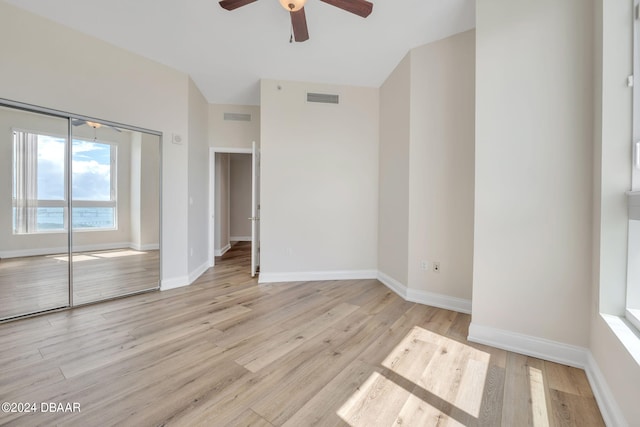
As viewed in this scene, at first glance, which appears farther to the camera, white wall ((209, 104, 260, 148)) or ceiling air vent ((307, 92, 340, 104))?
white wall ((209, 104, 260, 148))

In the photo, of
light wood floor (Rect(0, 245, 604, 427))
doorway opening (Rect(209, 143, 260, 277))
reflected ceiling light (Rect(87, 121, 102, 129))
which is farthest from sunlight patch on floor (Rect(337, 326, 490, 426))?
reflected ceiling light (Rect(87, 121, 102, 129))

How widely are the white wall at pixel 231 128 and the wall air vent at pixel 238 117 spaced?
0.16 feet

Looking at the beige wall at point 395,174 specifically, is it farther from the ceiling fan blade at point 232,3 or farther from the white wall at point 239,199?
the white wall at point 239,199

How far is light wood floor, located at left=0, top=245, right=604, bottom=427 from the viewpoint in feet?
4.23

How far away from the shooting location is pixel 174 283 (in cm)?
338

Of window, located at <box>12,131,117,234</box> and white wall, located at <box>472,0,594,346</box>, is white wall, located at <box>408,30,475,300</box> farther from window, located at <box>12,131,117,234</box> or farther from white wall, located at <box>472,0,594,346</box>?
window, located at <box>12,131,117,234</box>

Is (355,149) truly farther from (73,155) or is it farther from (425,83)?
(73,155)

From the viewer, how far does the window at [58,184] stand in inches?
95.7

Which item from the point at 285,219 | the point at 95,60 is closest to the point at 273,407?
the point at 285,219

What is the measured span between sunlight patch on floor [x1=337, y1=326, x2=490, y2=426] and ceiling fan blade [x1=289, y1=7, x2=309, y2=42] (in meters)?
2.84

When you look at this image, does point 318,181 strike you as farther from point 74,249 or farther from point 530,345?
point 74,249

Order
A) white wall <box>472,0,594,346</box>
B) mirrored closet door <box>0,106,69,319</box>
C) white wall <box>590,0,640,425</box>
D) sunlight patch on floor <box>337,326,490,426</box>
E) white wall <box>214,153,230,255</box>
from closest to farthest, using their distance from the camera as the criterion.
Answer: sunlight patch on floor <box>337,326,490,426</box> < white wall <box>590,0,640,425</box> < white wall <box>472,0,594,346</box> < mirrored closet door <box>0,106,69,319</box> < white wall <box>214,153,230,255</box>

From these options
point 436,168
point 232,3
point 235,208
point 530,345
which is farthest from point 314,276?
point 235,208

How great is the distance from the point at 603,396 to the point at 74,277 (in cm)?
455
